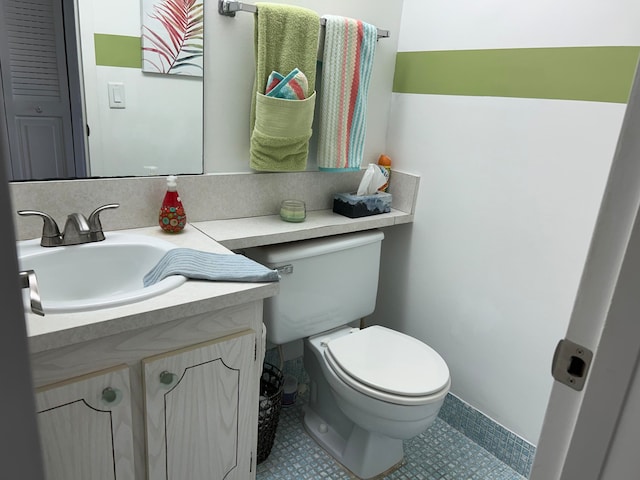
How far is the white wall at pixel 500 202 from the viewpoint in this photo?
141 centimetres

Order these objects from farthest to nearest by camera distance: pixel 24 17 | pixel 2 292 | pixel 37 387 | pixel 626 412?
pixel 24 17, pixel 37 387, pixel 626 412, pixel 2 292

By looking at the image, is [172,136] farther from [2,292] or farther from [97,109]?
[2,292]

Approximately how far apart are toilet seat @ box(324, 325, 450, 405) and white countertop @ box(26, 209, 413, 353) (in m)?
0.40

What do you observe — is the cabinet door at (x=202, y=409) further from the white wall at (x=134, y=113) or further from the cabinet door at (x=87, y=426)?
the white wall at (x=134, y=113)

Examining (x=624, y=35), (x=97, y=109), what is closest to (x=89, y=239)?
(x=97, y=109)

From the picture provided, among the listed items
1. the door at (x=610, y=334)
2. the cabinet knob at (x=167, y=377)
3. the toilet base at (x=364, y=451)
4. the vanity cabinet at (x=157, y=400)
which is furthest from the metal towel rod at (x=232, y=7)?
the toilet base at (x=364, y=451)

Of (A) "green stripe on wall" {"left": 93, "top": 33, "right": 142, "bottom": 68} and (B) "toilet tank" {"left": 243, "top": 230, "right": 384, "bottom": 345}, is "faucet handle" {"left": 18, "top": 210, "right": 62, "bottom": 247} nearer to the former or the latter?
(A) "green stripe on wall" {"left": 93, "top": 33, "right": 142, "bottom": 68}

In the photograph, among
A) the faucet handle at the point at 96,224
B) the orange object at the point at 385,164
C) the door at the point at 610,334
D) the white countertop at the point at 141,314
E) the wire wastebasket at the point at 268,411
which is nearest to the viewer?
the door at the point at 610,334

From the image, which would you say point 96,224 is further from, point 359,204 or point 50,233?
point 359,204

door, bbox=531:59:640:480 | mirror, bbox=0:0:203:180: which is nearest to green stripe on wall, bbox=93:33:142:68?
mirror, bbox=0:0:203:180

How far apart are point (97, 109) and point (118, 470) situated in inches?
37.7

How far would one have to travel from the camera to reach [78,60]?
1285 millimetres

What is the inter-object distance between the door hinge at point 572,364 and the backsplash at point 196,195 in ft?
3.67

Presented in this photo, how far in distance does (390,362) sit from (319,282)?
370mm
